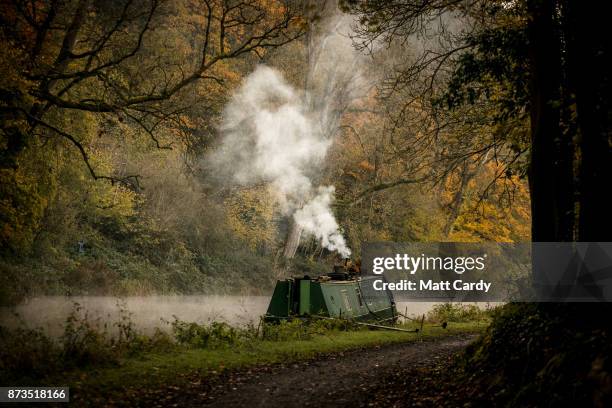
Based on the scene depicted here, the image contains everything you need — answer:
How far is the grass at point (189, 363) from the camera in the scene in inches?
320

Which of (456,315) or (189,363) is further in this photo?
(456,315)

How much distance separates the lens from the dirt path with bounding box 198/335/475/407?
7980 millimetres

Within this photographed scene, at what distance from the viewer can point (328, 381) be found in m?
9.45

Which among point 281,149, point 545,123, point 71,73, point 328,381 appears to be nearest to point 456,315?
point 281,149

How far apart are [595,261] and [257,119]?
24.2m

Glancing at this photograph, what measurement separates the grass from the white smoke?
1489cm

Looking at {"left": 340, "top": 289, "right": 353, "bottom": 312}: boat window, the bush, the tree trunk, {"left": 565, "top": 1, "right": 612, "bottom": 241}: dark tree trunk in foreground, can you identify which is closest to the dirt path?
the tree trunk

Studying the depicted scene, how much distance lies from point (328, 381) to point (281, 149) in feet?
71.3

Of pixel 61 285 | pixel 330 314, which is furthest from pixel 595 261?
pixel 61 285

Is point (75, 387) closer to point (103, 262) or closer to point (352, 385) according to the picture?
point (352, 385)

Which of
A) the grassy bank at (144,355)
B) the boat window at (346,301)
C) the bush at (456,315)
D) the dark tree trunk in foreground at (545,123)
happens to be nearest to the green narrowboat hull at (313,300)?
the boat window at (346,301)

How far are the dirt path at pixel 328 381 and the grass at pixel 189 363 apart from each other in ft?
1.81

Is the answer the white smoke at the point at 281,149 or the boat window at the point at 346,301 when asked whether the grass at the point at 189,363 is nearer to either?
the boat window at the point at 346,301

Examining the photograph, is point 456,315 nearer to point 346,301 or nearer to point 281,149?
point 346,301
